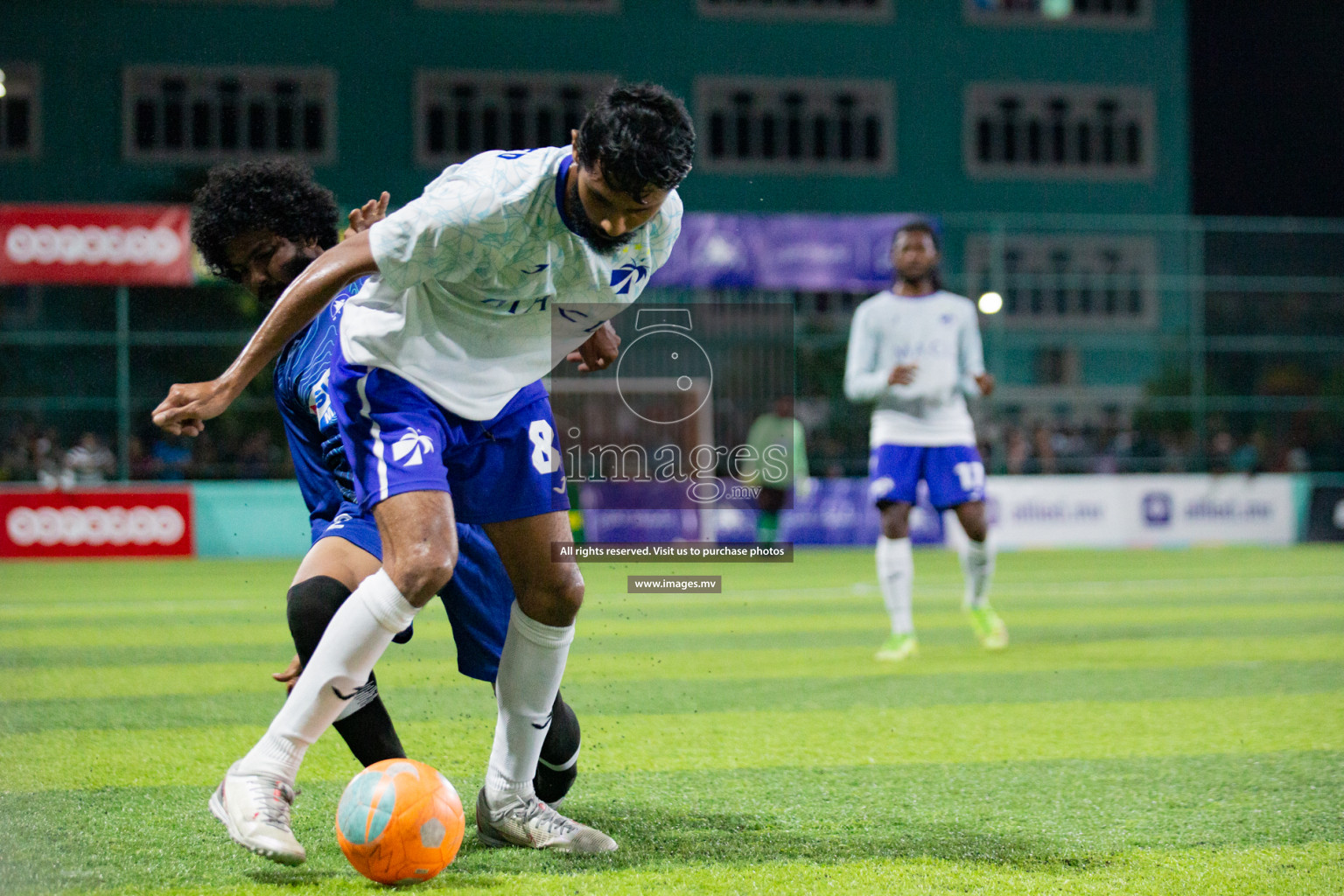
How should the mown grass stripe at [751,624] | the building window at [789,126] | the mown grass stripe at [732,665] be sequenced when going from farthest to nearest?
the building window at [789,126]
the mown grass stripe at [751,624]
the mown grass stripe at [732,665]

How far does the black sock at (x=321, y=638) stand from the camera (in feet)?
10.7

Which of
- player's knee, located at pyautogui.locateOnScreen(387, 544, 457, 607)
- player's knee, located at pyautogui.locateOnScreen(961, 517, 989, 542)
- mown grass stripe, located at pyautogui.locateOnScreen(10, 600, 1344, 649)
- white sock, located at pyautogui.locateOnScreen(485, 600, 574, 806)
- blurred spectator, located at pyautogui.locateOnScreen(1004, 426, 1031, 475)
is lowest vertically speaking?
mown grass stripe, located at pyautogui.locateOnScreen(10, 600, 1344, 649)

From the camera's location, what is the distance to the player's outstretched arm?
2.87 metres

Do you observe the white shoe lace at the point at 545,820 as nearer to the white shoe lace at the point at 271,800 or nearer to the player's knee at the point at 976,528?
the white shoe lace at the point at 271,800

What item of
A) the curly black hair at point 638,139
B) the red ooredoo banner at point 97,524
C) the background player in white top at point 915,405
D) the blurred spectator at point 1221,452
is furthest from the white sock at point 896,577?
the blurred spectator at point 1221,452

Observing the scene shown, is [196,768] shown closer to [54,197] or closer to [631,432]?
[631,432]

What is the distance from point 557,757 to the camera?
358 centimetres

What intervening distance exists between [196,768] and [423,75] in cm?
2754

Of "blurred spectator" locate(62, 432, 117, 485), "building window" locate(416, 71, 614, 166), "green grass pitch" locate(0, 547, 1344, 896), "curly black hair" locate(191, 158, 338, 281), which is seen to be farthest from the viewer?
"building window" locate(416, 71, 614, 166)

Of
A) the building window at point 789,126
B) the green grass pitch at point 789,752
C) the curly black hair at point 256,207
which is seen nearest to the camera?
the green grass pitch at point 789,752

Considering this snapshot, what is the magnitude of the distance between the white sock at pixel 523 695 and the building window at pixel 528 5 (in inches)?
1130

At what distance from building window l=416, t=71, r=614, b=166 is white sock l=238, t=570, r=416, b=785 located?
1113 inches

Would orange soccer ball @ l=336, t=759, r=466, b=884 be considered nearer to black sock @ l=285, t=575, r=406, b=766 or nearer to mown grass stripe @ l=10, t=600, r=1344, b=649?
black sock @ l=285, t=575, r=406, b=766

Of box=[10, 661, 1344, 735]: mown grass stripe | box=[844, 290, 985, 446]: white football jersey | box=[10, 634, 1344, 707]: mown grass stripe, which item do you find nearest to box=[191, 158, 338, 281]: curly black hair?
box=[10, 661, 1344, 735]: mown grass stripe
